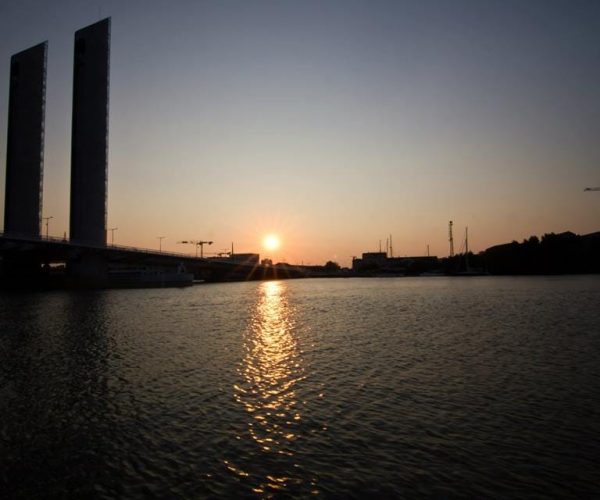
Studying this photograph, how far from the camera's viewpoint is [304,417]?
46.6 ft

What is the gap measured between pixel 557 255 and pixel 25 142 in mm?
183540

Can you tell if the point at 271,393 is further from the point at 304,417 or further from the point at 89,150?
the point at 89,150

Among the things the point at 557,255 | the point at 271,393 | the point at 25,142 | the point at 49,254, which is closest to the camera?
the point at 271,393

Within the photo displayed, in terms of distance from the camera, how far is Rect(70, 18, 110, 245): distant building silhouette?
115062 mm

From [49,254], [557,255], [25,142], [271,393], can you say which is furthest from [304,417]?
[557,255]

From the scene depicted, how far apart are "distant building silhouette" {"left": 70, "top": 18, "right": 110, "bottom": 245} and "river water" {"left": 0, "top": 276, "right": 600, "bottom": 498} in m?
93.1

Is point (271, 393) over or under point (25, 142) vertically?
under

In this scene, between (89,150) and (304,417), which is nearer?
(304,417)

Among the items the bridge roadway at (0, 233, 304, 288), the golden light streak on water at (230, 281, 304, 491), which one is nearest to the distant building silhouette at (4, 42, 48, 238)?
the bridge roadway at (0, 233, 304, 288)

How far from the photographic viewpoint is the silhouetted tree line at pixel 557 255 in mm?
172500

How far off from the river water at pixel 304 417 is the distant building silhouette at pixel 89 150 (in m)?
93.1

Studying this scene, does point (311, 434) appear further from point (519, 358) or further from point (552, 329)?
point (552, 329)

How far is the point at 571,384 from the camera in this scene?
17.6m

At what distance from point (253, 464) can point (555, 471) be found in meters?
7.03
